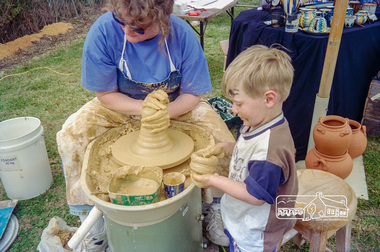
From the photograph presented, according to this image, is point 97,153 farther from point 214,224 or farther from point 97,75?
point 214,224

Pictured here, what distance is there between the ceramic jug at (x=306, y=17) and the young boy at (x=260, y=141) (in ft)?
5.99

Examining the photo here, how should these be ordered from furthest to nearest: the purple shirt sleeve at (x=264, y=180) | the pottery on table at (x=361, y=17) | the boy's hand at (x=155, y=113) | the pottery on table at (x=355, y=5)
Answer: the pottery on table at (x=355, y=5)
the pottery on table at (x=361, y=17)
the boy's hand at (x=155, y=113)
the purple shirt sleeve at (x=264, y=180)

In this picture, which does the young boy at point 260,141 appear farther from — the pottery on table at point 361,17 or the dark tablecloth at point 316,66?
the pottery on table at point 361,17

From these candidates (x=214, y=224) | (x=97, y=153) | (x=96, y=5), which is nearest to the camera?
(x=97, y=153)

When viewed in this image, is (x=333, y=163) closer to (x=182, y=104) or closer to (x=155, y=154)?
(x=182, y=104)

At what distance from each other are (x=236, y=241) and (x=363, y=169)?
189cm

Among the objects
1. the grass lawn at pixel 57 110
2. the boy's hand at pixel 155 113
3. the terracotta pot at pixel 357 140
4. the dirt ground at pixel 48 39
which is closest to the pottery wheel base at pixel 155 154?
the boy's hand at pixel 155 113

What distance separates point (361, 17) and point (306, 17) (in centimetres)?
59

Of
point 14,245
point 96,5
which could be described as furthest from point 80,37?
point 14,245

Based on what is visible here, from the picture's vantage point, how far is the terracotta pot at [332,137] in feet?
8.14

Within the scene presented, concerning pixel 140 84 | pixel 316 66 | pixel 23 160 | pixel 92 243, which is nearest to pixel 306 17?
pixel 316 66

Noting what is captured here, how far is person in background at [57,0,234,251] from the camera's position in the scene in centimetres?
187

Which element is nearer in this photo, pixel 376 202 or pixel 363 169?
pixel 376 202

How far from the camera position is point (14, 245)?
2.28m
